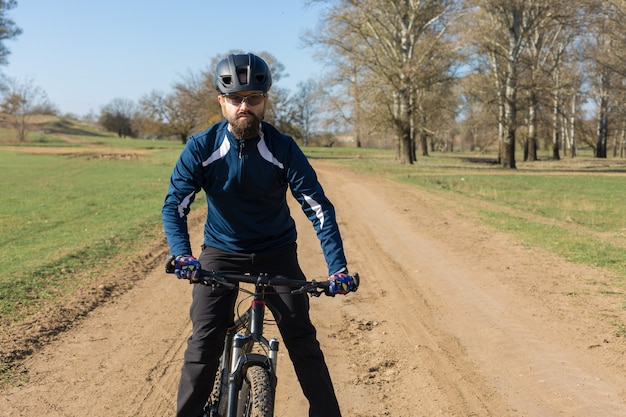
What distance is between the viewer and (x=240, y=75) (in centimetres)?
329

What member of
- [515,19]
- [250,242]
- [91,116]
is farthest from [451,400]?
[91,116]

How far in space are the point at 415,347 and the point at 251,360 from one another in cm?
291

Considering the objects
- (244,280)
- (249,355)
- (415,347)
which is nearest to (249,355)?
(249,355)

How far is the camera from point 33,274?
8562mm

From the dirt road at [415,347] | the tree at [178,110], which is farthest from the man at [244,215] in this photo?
the tree at [178,110]

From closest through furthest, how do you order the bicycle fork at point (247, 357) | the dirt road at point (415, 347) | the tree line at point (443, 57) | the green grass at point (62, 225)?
the bicycle fork at point (247, 357), the dirt road at point (415, 347), the green grass at point (62, 225), the tree line at point (443, 57)

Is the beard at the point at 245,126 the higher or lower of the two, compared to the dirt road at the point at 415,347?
higher

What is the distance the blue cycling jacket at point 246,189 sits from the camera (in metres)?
3.36

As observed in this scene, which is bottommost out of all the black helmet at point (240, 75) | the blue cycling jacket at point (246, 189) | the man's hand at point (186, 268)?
the man's hand at point (186, 268)

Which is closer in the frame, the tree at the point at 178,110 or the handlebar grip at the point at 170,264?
the handlebar grip at the point at 170,264

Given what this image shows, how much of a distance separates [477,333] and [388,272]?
107 inches

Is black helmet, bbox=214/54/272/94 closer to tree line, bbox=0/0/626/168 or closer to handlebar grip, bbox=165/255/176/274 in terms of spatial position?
handlebar grip, bbox=165/255/176/274

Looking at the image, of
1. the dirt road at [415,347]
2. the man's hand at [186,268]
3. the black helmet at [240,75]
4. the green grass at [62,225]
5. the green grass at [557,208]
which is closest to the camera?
the man's hand at [186,268]

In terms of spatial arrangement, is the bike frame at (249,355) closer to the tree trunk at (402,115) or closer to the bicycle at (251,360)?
the bicycle at (251,360)
